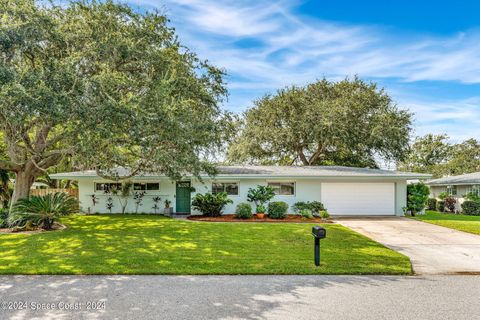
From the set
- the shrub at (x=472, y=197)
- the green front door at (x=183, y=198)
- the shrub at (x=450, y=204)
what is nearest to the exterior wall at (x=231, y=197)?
the green front door at (x=183, y=198)

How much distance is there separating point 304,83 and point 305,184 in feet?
40.0

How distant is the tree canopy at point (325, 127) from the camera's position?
23875 millimetres

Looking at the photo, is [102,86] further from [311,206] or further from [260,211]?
[311,206]

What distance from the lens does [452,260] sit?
764 cm

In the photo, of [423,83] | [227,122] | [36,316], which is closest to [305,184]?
[227,122]

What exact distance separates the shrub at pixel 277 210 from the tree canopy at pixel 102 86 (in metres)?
5.09

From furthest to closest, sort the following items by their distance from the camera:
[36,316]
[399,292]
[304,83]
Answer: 1. [304,83]
2. [399,292]
3. [36,316]

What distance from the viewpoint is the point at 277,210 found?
52.0ft

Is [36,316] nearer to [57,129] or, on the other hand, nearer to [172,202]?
[57,129]

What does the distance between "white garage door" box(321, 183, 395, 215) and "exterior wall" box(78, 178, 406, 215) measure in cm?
26

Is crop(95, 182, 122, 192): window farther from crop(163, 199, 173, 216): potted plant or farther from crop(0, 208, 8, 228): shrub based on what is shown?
crop(0, 208, 8, 228): shrub

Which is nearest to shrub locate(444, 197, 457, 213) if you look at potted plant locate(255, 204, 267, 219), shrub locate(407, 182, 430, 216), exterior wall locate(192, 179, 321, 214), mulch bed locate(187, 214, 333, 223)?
shrub locate(407, 182, 430, 216)

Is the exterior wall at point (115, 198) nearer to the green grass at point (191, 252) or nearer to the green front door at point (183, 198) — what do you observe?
the green front door at point (183, 198)

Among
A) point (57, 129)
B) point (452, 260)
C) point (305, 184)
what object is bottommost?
point (452, 260)
